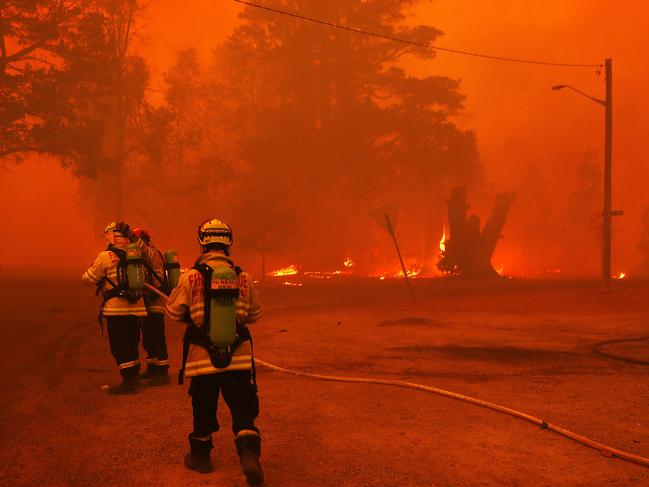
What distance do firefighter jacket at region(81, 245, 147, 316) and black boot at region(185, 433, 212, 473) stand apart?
288 centimetres

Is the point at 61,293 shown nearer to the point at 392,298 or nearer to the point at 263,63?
the point at 392,298

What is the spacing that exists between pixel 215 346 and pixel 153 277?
3532 mm

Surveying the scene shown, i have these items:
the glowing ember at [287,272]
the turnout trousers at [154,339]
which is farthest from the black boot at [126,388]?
the glowing ember at [287,272]

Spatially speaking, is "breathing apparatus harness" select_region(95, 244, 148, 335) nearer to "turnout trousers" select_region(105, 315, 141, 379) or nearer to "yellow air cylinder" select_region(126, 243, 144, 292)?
"yellow air cylinder" select_region(126, 243, 144, 292)

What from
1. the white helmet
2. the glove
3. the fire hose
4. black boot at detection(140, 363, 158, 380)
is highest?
the glove

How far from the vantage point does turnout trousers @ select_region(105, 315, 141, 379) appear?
23.6 ft

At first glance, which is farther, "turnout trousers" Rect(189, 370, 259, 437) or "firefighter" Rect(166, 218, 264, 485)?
"turnout trousers" Rect(189, 370, 259, 437)

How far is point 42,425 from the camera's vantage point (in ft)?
19.7

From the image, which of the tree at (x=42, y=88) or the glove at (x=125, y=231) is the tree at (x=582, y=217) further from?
the glove at (x=125, y=231)

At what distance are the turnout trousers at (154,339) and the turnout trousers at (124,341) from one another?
1.63 ft

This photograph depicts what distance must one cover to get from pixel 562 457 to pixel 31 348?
889 centimetres

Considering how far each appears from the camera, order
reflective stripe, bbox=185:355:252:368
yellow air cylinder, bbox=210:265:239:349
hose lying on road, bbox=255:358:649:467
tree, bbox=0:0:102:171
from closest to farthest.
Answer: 1. yellow air cylinder, bbox=210:265:239:349
2. reflective stripe, bbox=185:355:252:368
3. hose lying on road, bbox=255:358:649:467
4. tree, bbox=0:0:102:171

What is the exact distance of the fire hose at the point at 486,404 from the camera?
4966 millimetres

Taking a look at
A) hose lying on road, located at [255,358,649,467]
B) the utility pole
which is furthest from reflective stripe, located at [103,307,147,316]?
the utility pole
